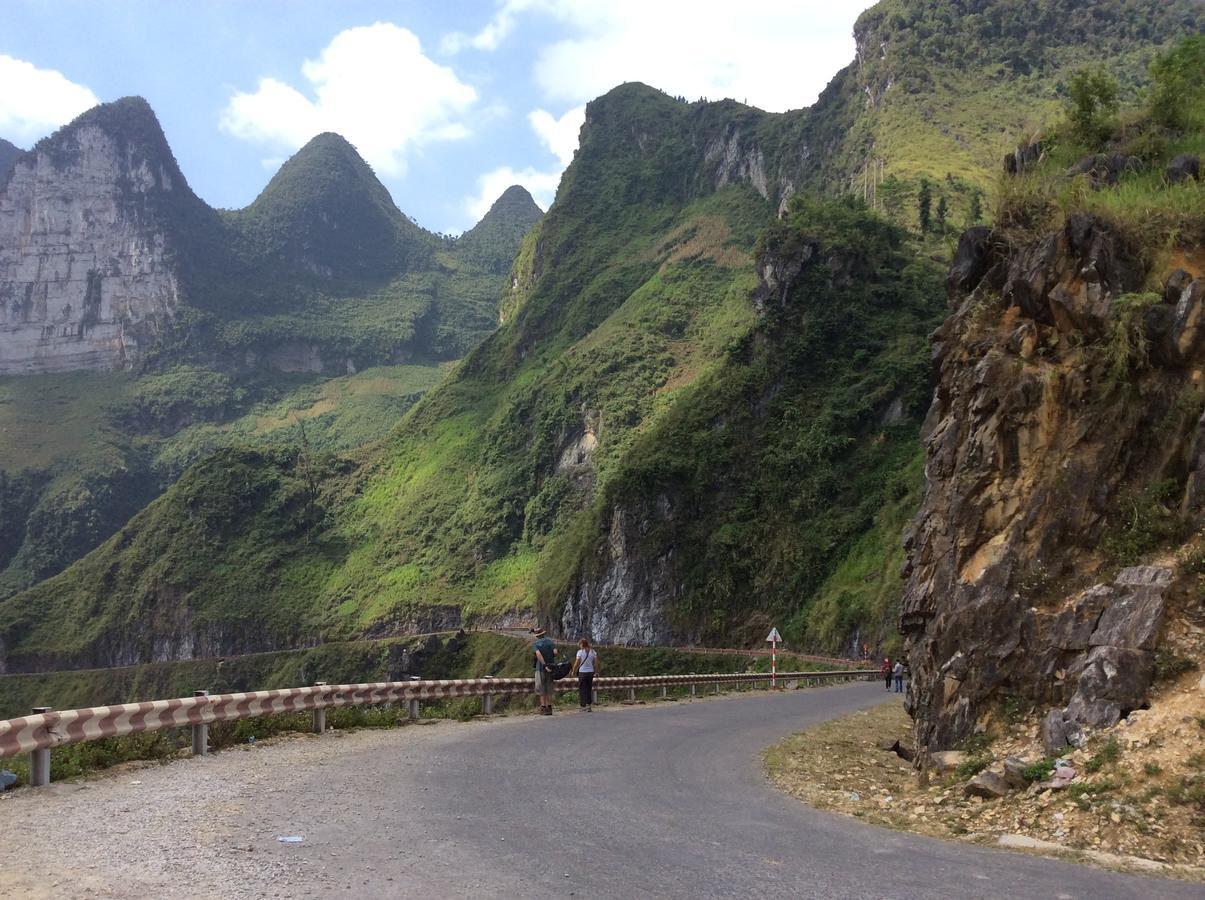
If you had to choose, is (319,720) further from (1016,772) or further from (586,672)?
(1016,772)

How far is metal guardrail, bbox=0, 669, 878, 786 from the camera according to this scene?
11.2 m

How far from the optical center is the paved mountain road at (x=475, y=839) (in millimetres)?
7086

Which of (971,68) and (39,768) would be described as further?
(971,68)

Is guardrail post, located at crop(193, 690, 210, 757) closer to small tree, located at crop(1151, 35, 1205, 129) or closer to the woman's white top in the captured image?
the woman's white top

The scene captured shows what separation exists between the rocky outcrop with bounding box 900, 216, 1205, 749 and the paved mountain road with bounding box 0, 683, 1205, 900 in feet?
9.98

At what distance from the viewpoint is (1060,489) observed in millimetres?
13023

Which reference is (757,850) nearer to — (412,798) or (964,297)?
(412,798)

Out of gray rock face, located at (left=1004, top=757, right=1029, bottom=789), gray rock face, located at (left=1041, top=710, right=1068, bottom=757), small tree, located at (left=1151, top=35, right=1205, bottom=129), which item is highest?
small tree, located at (left=1151, top=35, right=1205, bottom=129)

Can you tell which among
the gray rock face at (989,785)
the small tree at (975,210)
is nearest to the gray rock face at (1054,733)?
the gray rock face at (989,785)

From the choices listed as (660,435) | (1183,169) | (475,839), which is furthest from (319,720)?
(660,435)

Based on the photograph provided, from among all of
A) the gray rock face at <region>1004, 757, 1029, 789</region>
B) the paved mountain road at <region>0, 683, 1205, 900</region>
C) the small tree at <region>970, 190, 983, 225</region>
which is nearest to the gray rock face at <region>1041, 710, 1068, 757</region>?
the gray rock face at <region>1004, 757, 1029, 789</region>

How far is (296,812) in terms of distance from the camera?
9.42 m

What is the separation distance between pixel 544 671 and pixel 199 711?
27.9ft

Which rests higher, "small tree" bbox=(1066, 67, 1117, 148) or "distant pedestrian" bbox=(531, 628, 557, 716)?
"small tree" bbox=(1066, 67, 1117, 148)
